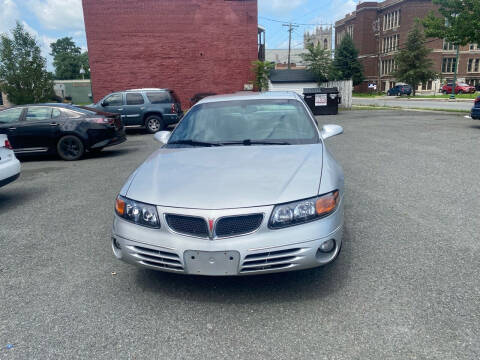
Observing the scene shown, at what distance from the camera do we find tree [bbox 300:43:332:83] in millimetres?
29781

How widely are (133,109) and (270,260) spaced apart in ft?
48.1

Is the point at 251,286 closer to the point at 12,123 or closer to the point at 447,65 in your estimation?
the point at 12,123

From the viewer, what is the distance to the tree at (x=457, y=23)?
17734mm

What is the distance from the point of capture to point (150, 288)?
3299 mm

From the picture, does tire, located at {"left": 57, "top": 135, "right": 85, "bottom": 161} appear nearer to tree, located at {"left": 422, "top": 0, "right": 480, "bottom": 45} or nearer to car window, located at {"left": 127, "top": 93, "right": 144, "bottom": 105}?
car window, located at {"left": 127, "top": 93, "right": 144, "bottom": 105}

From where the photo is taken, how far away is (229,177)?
122 inches

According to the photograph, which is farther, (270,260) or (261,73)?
(261,73)

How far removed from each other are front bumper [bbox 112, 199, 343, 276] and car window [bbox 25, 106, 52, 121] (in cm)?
847

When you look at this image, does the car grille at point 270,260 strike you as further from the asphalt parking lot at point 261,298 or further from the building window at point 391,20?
the building window at point 391,20

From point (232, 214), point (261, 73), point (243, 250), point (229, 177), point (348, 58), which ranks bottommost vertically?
point (243, 250)

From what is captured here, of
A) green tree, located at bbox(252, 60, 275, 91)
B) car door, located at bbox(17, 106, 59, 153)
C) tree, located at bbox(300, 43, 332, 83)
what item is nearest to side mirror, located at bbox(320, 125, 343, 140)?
car door, located at bbox(17, 106, 59, 153)

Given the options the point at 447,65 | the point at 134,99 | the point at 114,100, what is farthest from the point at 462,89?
the point at 114,100

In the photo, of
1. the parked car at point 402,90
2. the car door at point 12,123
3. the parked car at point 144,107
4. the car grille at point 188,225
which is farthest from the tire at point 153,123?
the parked car at point 402,90

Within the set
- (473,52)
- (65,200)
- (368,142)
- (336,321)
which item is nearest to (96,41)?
(368,142)
